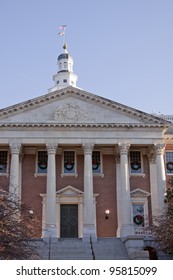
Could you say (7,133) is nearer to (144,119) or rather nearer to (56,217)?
(56,217)

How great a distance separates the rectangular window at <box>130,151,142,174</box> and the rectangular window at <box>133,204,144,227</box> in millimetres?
2932

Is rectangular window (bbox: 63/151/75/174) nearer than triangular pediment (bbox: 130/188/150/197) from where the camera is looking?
No

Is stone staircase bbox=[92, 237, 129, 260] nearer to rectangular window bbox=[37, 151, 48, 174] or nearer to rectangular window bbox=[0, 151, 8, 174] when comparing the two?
rectangular window bbox=[37, 151, 48, 174]

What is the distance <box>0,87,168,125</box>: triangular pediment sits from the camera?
116 ft

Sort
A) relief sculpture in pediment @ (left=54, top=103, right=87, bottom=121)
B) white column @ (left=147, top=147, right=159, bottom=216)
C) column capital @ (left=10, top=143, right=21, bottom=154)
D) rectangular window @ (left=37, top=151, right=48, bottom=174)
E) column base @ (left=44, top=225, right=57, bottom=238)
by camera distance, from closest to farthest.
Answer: column base @ (left=44, top=225, right=57, bottom=238) → column capital @ (left=10, top=143, right=21, bottom=154) → relief sculpture in pediment @ (left=54, top=103, right=87, bottom=121) → white column @ (left=147, top=147, right=159, bottom=216) → rectangular window @ (left=37, top=151, right=48, bottom=174)

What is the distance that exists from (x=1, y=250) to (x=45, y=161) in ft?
73.7

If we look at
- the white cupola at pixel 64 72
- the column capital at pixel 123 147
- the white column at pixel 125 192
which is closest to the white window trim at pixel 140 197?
the white column at pixel 125 192

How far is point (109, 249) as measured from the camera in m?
29.5

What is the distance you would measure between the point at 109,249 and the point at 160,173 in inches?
317

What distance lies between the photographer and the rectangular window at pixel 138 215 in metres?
36.2

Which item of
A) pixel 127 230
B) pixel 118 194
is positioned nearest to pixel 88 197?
pixel 127 230

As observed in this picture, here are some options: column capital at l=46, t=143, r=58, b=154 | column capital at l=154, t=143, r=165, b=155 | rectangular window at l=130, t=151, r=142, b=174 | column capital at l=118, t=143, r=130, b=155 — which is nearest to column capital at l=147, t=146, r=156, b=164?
rectangular window at l=130, t=151, r=142, b=174

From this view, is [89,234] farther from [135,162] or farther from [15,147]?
[15,147]

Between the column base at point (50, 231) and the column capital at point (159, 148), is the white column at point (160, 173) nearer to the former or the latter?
the column capital at point (159, 148)
